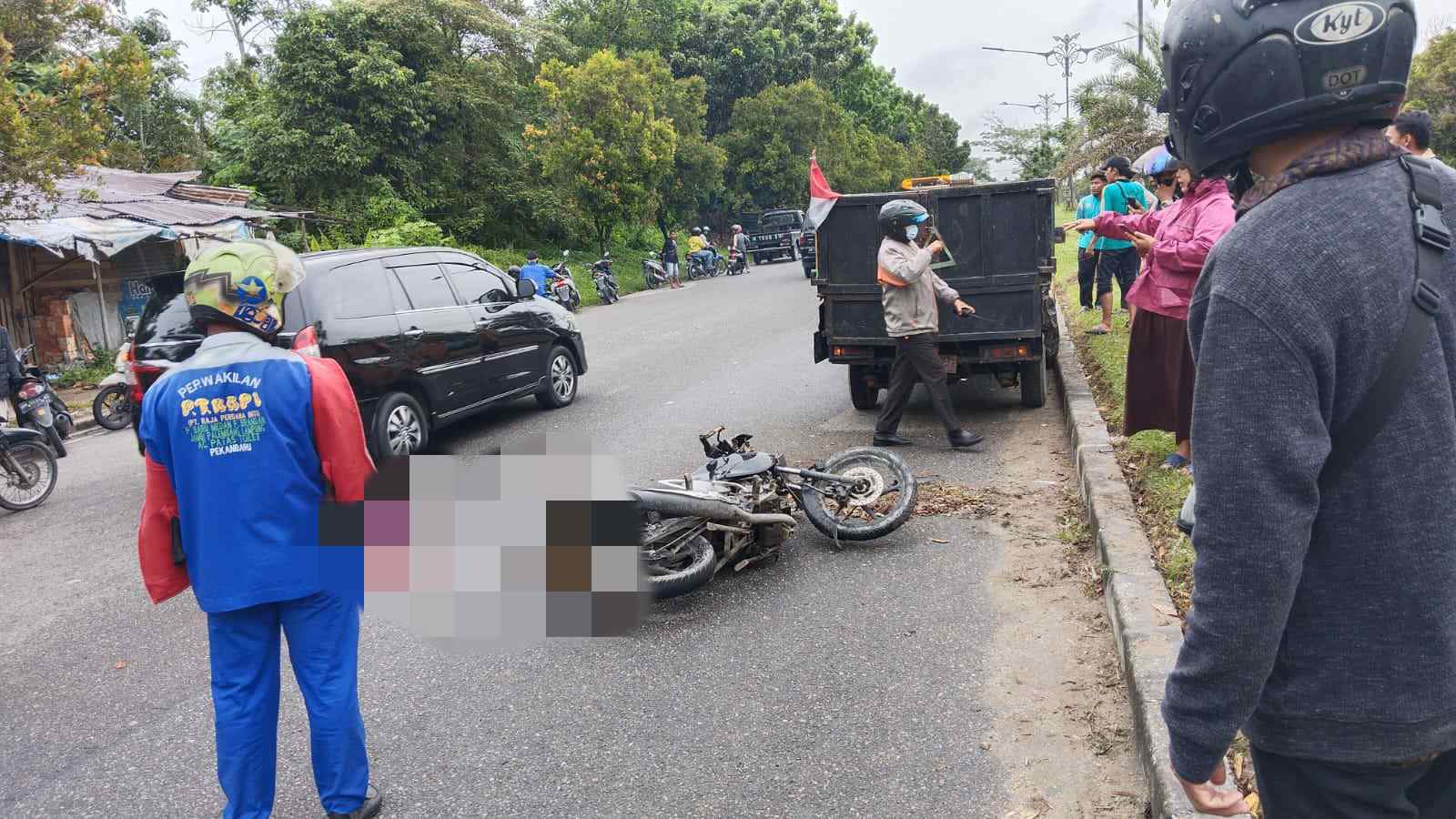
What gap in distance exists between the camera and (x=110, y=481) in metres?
8.73

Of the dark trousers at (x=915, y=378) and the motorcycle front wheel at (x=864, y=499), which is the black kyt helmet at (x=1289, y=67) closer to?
the motorcycle front wheel at (x=864, y=499)

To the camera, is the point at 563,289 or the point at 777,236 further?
the point at 777,236

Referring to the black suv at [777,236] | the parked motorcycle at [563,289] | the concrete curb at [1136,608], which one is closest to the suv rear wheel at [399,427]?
the concrete curb at [1136,608]

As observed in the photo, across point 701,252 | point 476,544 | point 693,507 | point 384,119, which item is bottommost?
point 693,507

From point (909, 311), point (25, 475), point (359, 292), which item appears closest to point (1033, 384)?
point (909, 311)

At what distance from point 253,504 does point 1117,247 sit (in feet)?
31.0

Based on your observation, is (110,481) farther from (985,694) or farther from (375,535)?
(985,694)

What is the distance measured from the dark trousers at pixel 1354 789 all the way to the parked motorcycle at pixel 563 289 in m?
20.0

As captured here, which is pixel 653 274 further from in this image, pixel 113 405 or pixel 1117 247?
pixel 1117 247

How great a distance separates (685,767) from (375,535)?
51.8 inches

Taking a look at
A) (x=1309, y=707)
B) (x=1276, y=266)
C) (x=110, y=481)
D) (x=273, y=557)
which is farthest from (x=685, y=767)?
(x=110, y=481)

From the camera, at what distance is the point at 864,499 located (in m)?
5.71

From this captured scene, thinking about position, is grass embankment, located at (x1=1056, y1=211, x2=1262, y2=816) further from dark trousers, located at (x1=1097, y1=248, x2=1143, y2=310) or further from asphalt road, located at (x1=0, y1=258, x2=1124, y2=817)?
asphalt road, located at (x1=0, y1=258, x2=1124, y2=817)

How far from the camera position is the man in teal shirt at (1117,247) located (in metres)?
9.13
